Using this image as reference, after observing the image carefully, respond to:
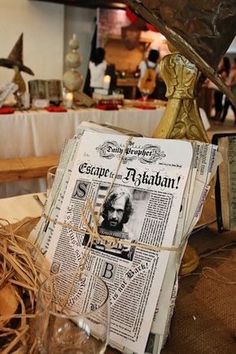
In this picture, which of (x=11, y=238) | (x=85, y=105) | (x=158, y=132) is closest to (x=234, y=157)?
(x=158, y=132)

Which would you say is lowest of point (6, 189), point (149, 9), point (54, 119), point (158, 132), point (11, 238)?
point (6, 189)

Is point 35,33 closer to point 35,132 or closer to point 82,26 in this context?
point 82,26

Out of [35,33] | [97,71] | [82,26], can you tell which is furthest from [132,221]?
[82,26]

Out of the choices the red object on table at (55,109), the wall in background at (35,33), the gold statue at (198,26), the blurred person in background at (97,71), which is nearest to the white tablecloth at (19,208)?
the gold statue at (198,26)

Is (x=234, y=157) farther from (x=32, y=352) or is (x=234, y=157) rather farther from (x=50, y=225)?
(x=32, y=352)

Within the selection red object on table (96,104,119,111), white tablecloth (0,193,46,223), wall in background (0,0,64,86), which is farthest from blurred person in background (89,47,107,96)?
white tablecloth (0,193,46,223)

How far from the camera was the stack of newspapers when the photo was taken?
0.40m

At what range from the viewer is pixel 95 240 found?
44cm

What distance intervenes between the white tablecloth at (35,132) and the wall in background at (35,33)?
2339mm

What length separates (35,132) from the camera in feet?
6.77

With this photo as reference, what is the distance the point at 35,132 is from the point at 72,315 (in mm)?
1819

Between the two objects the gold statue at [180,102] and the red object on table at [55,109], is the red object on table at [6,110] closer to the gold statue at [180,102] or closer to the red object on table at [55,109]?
the red object on table at [55,109]

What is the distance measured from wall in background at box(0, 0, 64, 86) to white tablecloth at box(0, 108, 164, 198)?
2.34 meters

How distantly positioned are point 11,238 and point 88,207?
112mm
